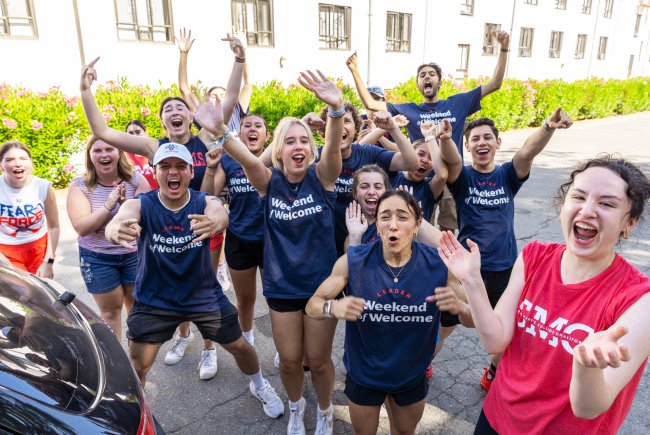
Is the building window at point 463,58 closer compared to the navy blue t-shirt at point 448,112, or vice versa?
the navy blue t-shirt at point 448,112

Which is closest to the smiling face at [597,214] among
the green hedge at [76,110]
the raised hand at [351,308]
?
the raised hand at [351,308]

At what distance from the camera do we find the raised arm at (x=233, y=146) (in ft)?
9.58

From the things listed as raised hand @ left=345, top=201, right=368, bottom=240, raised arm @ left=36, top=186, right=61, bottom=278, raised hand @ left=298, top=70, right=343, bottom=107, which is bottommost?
raised arm @ left=36, top=186, right=61, bottom=278

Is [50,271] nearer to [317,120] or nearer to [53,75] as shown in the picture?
[317,120]

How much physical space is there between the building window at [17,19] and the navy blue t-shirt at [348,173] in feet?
36.2

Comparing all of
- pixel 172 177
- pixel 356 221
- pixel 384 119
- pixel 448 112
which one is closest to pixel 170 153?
pixel 172 177

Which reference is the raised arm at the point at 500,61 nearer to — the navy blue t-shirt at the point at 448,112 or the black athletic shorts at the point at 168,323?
the navy blue t-shirt at the point at 448,112

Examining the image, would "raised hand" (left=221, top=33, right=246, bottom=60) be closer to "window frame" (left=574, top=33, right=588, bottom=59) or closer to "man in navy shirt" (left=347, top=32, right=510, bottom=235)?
"man in navy shirt" (left=347, top=32, right=510, bottom=235)

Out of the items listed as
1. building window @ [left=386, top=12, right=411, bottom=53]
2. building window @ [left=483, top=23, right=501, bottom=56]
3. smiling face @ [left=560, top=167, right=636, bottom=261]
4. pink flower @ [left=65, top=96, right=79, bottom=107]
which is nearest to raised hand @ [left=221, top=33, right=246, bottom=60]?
smiling face @ [left=560, top=167, right=636, bottom=261]

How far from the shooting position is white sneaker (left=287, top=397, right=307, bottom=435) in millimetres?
2994

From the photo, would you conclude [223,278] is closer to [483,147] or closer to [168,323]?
[168,323]

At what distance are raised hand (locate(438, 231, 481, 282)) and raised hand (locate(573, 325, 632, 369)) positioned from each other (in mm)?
583

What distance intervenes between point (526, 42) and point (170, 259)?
97.1ft

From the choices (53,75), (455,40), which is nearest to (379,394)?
(53,75)
